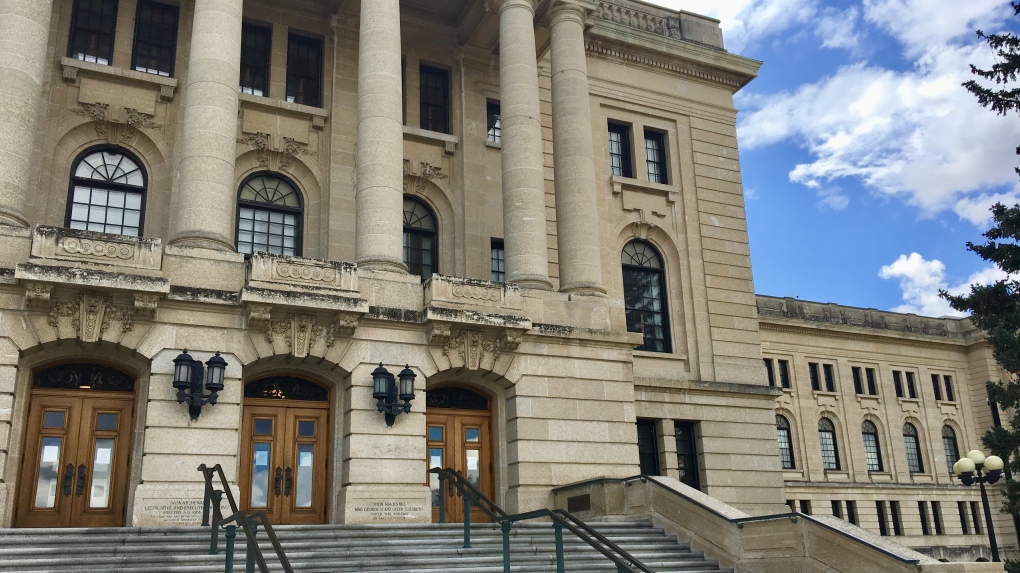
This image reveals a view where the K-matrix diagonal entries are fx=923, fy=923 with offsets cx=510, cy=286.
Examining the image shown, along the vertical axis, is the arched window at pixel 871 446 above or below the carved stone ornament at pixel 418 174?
below

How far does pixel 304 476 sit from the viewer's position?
61.8 feet

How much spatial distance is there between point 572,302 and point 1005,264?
1292 cm

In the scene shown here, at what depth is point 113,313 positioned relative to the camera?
1678 centimetres

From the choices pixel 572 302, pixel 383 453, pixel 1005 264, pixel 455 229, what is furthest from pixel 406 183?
pixel 1005 264

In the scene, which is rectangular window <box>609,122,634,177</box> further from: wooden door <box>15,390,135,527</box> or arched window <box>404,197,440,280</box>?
wooden door <box>15,390,135,527</box>

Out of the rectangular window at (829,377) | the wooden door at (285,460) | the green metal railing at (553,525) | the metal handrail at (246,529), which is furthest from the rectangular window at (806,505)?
the metal handrail at (246,529)

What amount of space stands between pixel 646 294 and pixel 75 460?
1693cm

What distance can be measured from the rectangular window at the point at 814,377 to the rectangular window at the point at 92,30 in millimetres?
43148

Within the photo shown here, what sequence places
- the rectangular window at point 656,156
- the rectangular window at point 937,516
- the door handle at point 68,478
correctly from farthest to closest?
the rectangular window at point 937,516 → the rectangular window at point 656,156 → the door handle at point 68,478

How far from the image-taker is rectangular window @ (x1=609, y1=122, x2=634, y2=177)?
1144 inches

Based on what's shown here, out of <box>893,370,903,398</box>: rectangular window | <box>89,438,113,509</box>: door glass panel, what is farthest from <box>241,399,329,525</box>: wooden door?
<box>893,370,903,398</box>: rectangular window

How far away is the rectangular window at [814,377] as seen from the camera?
54.1 metres

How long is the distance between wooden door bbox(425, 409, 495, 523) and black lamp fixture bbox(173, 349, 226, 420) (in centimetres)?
509

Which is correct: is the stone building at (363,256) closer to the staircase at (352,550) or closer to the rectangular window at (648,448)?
the rectangular window at (648,448)
